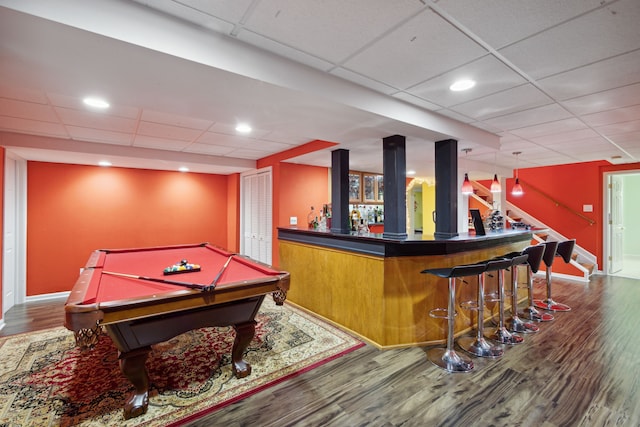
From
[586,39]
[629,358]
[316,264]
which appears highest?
[586,39]

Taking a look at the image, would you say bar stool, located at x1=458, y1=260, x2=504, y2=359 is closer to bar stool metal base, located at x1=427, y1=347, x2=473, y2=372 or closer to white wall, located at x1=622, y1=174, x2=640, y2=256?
bar stool metal base, located at x1=427, y1=347, x2=473, y2=372

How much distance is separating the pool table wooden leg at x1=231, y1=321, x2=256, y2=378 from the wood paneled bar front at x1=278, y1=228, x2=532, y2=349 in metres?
1.26

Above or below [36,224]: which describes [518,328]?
below

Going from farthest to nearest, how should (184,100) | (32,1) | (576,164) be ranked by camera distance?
(576,164), (184,100), (32,1)

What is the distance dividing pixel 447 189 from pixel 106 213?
5.84m

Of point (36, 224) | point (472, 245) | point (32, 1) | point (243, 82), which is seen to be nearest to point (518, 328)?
point (472, 245)

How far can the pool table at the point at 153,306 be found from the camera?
5.38ft

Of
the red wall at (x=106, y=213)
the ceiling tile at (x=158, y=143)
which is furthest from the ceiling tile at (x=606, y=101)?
the red wall at (x=106, y=213)

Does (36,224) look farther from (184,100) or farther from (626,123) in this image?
(626,123)

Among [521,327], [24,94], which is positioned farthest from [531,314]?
[24,94]

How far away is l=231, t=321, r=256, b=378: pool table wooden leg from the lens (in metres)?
2.34

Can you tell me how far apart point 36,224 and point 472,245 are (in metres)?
6.50

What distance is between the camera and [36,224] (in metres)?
4.67

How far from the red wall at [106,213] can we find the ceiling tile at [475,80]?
16.3 feet
